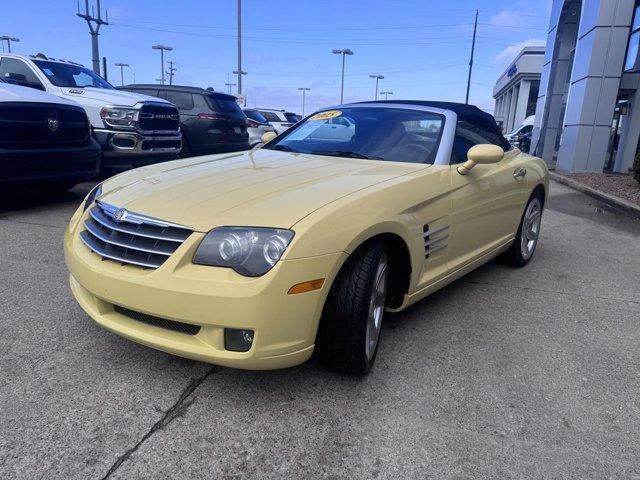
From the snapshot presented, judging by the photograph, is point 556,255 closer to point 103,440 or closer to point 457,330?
point 457,330

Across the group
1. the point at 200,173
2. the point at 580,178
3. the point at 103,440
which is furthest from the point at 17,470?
the point at 580,178

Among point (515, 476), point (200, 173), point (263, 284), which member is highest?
point (200, 173)

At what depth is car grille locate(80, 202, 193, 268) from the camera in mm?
2283

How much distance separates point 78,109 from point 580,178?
1166cm

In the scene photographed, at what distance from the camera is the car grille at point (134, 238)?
89.9 inches

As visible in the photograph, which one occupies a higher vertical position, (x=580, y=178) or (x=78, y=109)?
(x=78, y=109)

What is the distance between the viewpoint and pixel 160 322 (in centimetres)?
234

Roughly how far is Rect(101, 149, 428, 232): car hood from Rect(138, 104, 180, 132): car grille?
440cm

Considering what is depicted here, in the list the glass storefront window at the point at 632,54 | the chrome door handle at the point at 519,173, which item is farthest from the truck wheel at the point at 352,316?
the glass storefront window at the point at 632,54

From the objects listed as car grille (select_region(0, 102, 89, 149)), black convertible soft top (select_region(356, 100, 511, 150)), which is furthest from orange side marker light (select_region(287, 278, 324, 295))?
car grille (select_region(0, 102, 89, 149))

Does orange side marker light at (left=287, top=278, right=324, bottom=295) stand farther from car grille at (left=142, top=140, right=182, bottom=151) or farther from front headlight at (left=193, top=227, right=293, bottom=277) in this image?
car grille at (left=142, top=140, right=182, bottom=151)

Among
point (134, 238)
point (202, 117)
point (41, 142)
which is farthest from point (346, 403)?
point (202, 117)

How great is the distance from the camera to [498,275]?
4605 millimetres

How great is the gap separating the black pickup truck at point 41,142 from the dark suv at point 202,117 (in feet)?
10.5
